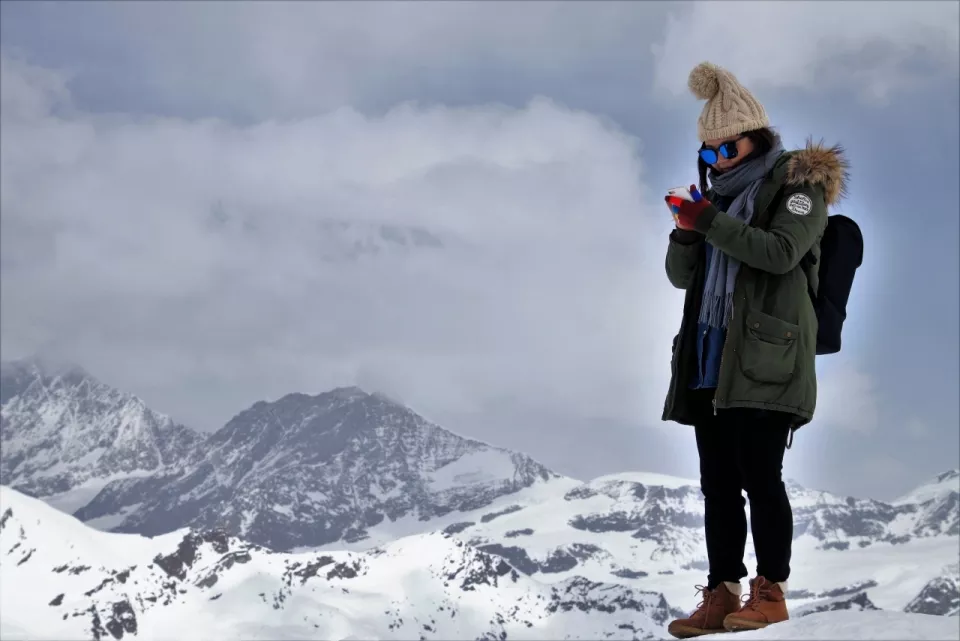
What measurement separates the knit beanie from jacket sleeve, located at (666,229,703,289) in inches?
27.8

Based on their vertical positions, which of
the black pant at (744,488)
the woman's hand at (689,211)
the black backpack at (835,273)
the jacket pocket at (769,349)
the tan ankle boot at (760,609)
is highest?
the woman's hand at (689,211)

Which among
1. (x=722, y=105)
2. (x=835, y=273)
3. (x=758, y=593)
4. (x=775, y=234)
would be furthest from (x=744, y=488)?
(x=722, y=105)

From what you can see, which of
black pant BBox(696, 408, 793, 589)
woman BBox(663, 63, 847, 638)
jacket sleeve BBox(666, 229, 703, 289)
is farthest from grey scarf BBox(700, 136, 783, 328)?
black pant BBox(696, 408, 793, 589)

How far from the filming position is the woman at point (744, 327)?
21.1 feet

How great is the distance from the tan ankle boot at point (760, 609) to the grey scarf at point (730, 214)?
1.70 meters

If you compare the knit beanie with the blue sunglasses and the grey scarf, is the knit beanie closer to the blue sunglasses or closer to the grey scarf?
the blue sunglasses

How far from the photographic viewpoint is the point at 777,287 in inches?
259

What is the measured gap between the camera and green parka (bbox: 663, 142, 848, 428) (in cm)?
638

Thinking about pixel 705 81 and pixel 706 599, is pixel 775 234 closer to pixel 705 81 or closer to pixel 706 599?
pixel 705 81

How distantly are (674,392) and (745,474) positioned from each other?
0.70 meters

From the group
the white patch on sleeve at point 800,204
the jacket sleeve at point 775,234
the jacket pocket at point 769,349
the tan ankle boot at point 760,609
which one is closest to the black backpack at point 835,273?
the jacket sleeve at point 775,234

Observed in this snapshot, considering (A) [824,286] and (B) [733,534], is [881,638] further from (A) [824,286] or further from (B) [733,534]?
(A) [824,286]

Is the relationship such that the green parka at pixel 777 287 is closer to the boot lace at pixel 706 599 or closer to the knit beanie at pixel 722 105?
the knit beanie at pixel 722 105

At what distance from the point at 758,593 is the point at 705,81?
349cm
